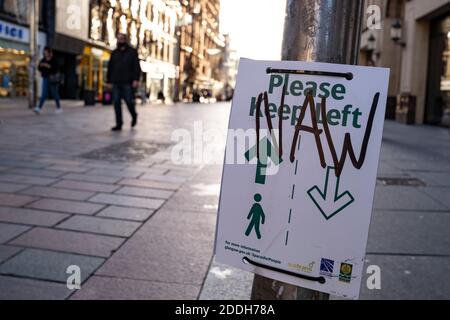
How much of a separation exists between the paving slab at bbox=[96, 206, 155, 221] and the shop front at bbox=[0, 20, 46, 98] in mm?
18657

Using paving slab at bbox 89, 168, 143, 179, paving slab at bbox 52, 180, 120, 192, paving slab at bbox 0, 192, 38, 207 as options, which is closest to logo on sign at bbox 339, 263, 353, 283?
paving slab at bbox 0, 192, 38, 207

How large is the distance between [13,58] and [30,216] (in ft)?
68.9

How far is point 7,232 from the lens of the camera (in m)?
3.29

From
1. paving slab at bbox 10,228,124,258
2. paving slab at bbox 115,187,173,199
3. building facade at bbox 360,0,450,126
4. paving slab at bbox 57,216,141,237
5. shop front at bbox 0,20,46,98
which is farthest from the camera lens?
shop front at bbox 0,20,46,98

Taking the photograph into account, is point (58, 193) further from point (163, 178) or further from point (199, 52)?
point (199, 52)

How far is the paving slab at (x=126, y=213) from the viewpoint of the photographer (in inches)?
150

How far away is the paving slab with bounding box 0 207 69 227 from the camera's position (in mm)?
3531

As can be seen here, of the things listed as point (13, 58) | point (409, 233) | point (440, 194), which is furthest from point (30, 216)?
point (13, 58)

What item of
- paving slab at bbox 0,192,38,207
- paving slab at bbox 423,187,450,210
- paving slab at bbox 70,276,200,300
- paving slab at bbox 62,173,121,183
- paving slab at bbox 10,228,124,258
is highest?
paving slab at bbox 423,187,450,210

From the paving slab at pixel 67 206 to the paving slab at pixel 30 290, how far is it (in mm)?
1340

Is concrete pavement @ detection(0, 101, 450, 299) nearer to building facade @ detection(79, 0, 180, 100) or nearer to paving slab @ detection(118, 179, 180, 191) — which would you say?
paving slab @ detection(118, 179, 180, 191)

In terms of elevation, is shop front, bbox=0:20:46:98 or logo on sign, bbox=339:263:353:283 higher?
shop front, bbox=0:20:46:98
